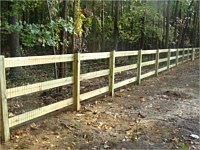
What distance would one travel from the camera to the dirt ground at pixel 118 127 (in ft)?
12.5

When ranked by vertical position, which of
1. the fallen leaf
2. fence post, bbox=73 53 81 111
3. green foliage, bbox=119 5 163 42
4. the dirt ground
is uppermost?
green foliage, bbox=119 5 163 42

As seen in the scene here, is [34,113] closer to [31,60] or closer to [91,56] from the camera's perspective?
[31,60]

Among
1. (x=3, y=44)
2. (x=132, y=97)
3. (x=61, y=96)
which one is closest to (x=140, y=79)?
(x=132, y=97)

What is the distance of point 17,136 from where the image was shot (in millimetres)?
3854

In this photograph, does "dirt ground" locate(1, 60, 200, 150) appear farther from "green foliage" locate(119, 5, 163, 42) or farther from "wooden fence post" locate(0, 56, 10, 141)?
"green foliage" locate(119, 5, 163, 42)

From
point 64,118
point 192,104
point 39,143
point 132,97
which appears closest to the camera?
point 39,143

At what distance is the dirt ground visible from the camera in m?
3.81

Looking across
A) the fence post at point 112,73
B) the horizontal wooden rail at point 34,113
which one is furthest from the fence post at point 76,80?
the fence post at point 112,73

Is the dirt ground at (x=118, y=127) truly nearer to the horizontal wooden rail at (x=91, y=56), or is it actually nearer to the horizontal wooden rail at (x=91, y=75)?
the horizontal wooden rail at (x=91, y=75)

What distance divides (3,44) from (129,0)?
9782mm

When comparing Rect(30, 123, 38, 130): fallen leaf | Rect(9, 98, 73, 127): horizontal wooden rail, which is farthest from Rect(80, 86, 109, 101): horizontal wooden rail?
Rect(30, 123, 38, 130): fallen leaf

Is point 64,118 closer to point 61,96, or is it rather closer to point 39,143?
point 39,143

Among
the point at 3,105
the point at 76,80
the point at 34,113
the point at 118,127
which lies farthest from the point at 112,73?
the point at 3,105

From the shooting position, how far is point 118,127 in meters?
4.52
